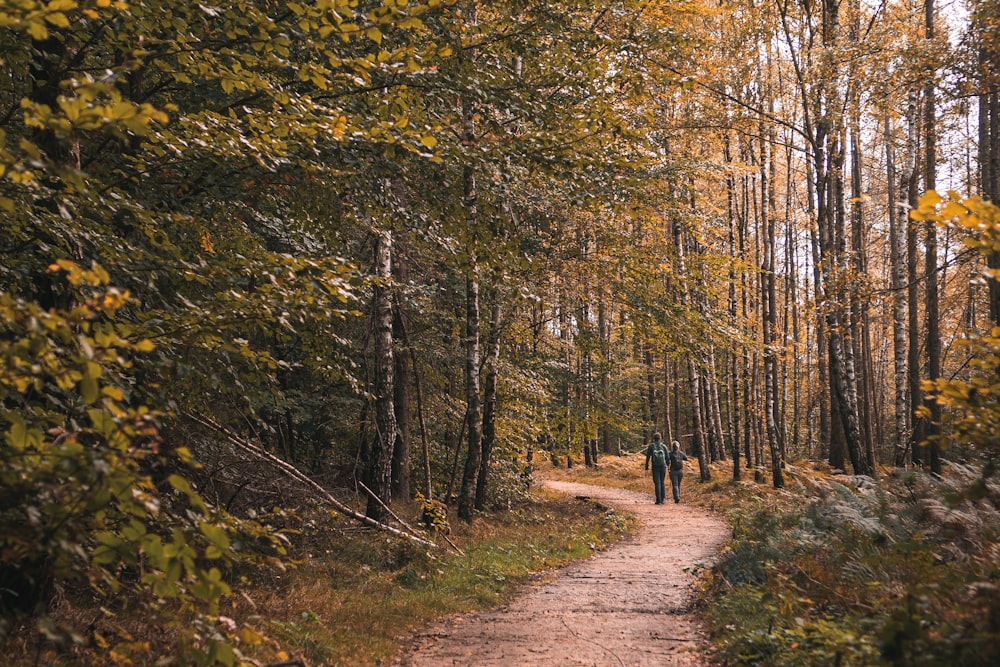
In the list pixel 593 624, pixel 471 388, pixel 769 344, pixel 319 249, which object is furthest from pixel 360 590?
pixel 769 344

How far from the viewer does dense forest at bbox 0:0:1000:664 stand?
272 centimetres

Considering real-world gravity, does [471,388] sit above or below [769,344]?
below

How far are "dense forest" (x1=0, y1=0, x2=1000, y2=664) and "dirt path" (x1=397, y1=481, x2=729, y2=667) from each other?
161 cm

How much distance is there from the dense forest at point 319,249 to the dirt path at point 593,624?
1.61 meters

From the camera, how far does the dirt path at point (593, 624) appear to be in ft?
20.3

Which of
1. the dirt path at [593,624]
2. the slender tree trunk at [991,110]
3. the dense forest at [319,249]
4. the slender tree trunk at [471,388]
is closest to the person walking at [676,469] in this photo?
the dense forest at [319,249]

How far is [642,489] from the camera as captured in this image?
24.3 meters

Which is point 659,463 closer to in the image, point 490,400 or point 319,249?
point 490,400

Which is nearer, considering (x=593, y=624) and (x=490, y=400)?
(x=593, y=624)

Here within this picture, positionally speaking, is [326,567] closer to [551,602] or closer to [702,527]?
[551,602]

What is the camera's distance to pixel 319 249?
8031 mm

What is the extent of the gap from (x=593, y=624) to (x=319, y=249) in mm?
5473

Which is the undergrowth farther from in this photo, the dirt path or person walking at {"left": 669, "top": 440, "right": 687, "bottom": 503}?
person walking at {"left": 669, "top": 440, "right": 687, "bottom": 503}

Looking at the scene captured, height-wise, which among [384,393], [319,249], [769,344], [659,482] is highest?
[319,249]
